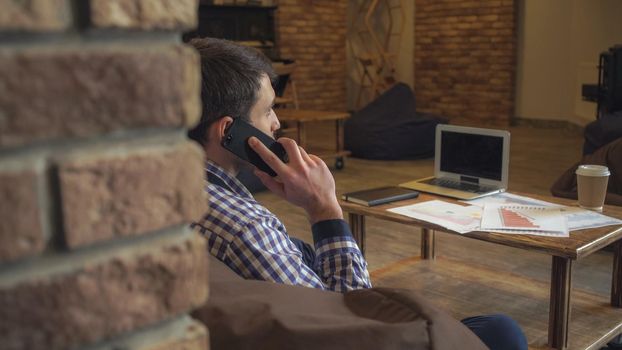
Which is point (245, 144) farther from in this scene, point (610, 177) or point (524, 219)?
point (610, 177)

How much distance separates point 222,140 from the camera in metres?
1.39

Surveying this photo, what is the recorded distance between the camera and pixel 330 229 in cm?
129

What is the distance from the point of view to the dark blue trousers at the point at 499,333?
1.28 m

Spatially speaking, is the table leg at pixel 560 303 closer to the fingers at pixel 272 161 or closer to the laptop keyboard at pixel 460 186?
the laptop keyboard at pixel 460 186

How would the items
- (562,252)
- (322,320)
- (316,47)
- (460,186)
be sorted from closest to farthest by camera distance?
(322,320)
(562,252)
(460,186)
(316,47)

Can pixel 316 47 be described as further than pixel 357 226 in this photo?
Yes

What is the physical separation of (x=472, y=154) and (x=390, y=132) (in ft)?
11.1

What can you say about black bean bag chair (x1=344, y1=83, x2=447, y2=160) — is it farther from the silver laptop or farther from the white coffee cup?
the white coffee cup

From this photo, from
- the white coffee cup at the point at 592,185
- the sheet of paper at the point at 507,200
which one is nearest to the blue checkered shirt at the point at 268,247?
the sheet of paper at the point at 507,200

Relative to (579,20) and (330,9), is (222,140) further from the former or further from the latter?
(330,9)

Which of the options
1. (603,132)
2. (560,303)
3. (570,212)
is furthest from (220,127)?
(603,132)

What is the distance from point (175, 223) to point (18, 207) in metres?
0.11

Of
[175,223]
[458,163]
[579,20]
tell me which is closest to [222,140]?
[175,223]

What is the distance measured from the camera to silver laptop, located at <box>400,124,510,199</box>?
236cm
